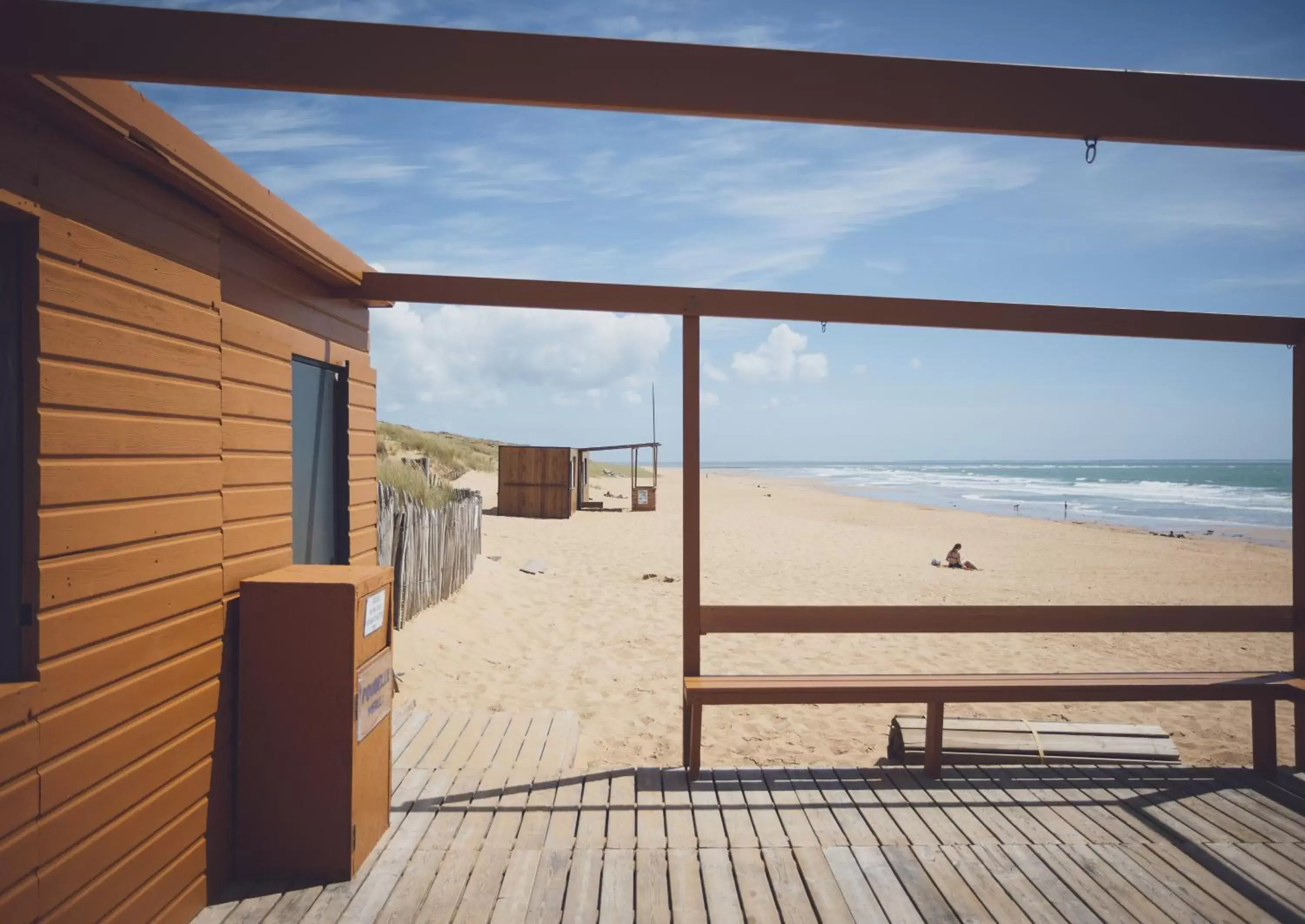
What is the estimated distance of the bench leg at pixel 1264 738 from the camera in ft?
13.8

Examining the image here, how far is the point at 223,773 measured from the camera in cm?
303

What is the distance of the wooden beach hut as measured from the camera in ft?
6.92

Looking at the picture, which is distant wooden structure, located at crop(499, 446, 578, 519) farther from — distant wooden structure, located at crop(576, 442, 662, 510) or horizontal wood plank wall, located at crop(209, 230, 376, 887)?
horizontal wood plank wall, located at crop(209, 230, 376, 887)

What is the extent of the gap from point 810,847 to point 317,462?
10.9 feet

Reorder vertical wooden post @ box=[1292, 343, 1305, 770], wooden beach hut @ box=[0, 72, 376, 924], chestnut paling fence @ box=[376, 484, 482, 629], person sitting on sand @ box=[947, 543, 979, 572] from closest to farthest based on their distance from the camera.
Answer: wooden beach hut @ box=[0, 72, 376, 924]
vertical wooden post @ box=[1292, 343, 1305, 770]
chestnut paling fence @ box=[376, 484, 482, 629]
person sitting on sand @ box=[947, 543, 979, 572]

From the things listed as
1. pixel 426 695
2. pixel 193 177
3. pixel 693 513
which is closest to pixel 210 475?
pixel 193 177

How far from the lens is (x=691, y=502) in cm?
430

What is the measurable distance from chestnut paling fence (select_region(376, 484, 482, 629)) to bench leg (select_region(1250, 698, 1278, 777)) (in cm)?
622

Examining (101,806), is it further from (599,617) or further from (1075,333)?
(599,617)

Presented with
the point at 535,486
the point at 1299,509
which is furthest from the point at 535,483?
the point at 1299,509

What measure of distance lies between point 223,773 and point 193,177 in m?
2.29

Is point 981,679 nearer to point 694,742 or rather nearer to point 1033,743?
point 1033,743

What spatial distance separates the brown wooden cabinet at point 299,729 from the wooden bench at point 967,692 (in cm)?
177

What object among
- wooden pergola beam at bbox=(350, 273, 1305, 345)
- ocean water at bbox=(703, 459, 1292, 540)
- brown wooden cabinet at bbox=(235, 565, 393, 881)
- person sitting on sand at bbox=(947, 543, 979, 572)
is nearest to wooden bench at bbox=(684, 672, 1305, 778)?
brown wooden cabinet at bbox=(235, 565, 393, 881)
